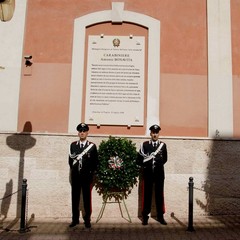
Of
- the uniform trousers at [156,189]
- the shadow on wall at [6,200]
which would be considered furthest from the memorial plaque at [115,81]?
the shadow on wall at [6,200]

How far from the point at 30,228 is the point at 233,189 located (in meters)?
4.26

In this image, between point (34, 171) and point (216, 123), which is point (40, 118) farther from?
point (216, 123)

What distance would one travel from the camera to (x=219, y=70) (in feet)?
26.0

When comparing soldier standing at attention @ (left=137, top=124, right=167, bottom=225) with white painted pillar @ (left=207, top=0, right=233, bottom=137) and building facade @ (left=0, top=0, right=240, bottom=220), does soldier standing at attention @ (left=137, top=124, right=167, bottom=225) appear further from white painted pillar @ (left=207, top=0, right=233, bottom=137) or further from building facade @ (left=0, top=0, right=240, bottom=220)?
white painted pillar @ (left=207, top=0, right=233, bottom=137)

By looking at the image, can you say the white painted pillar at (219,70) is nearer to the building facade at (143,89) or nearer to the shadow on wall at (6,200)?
the building facade at (143,89)

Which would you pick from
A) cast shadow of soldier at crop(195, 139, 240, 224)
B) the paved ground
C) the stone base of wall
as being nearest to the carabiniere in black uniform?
the paved ground

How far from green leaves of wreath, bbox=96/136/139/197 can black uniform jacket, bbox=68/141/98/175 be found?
306mm

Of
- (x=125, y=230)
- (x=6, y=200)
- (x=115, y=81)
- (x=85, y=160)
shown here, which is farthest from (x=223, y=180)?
(x=6, y=200)

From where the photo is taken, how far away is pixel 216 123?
305 inches

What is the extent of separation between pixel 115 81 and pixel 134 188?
2.42m

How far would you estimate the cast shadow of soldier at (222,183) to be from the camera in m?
7.44

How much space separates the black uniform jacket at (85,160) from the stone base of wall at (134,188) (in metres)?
0.85

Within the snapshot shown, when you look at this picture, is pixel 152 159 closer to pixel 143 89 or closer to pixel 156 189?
pixel 156 189

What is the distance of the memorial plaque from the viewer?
25.5 ft
